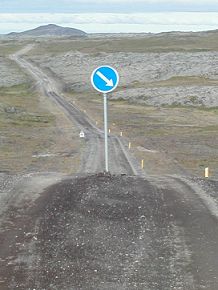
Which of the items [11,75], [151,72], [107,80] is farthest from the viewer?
[11,75]

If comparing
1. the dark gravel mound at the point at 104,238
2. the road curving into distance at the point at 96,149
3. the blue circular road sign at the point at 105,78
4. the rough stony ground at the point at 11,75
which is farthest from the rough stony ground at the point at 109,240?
the rough stony ground at the point at 11,75

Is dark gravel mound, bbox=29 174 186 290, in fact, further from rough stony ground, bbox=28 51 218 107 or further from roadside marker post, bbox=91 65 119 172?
rough stony ground, bbox=28 51 218 107

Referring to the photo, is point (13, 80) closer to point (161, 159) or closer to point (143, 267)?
point (161, 159)

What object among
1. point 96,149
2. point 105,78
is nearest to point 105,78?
point 105,78

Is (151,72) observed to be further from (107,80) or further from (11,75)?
(107,80)

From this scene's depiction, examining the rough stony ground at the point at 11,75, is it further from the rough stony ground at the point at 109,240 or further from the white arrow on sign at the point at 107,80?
the rough stony ground at the point at 109,240
